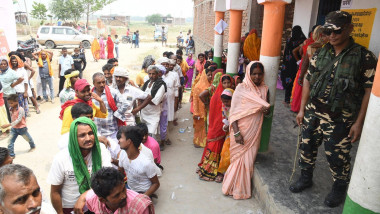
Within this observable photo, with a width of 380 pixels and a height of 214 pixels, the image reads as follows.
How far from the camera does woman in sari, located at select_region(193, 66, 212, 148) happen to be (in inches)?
198

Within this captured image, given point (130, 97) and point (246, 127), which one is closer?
point (246, 127)

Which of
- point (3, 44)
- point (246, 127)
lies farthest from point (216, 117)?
point (3, 44)

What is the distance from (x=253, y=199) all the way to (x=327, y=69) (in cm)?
192

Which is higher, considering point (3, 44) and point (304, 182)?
point (3, 44)

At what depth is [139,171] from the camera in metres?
2.87

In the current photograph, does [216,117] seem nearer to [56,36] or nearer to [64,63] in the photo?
[64,63]

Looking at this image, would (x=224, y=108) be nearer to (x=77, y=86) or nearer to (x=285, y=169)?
(x=285, y=169)

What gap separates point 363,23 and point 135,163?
463cm

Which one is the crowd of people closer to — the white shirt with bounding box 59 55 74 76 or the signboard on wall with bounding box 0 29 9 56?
the white shirt with bounding box 59 55 74 76

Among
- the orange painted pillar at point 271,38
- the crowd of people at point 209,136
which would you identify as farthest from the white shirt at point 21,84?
the orange painted pillar at point 271,38

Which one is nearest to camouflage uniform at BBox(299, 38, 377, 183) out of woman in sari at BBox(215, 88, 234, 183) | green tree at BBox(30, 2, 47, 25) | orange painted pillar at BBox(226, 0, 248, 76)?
woman in sari at BBox(215, 88, 234, 183)

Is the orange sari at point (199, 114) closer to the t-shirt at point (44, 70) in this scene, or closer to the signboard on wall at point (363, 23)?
the signboard on wall at point (363, 23)

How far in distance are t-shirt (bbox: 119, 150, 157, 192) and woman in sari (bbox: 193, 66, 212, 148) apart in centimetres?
222

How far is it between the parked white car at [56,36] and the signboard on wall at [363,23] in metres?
20.7
